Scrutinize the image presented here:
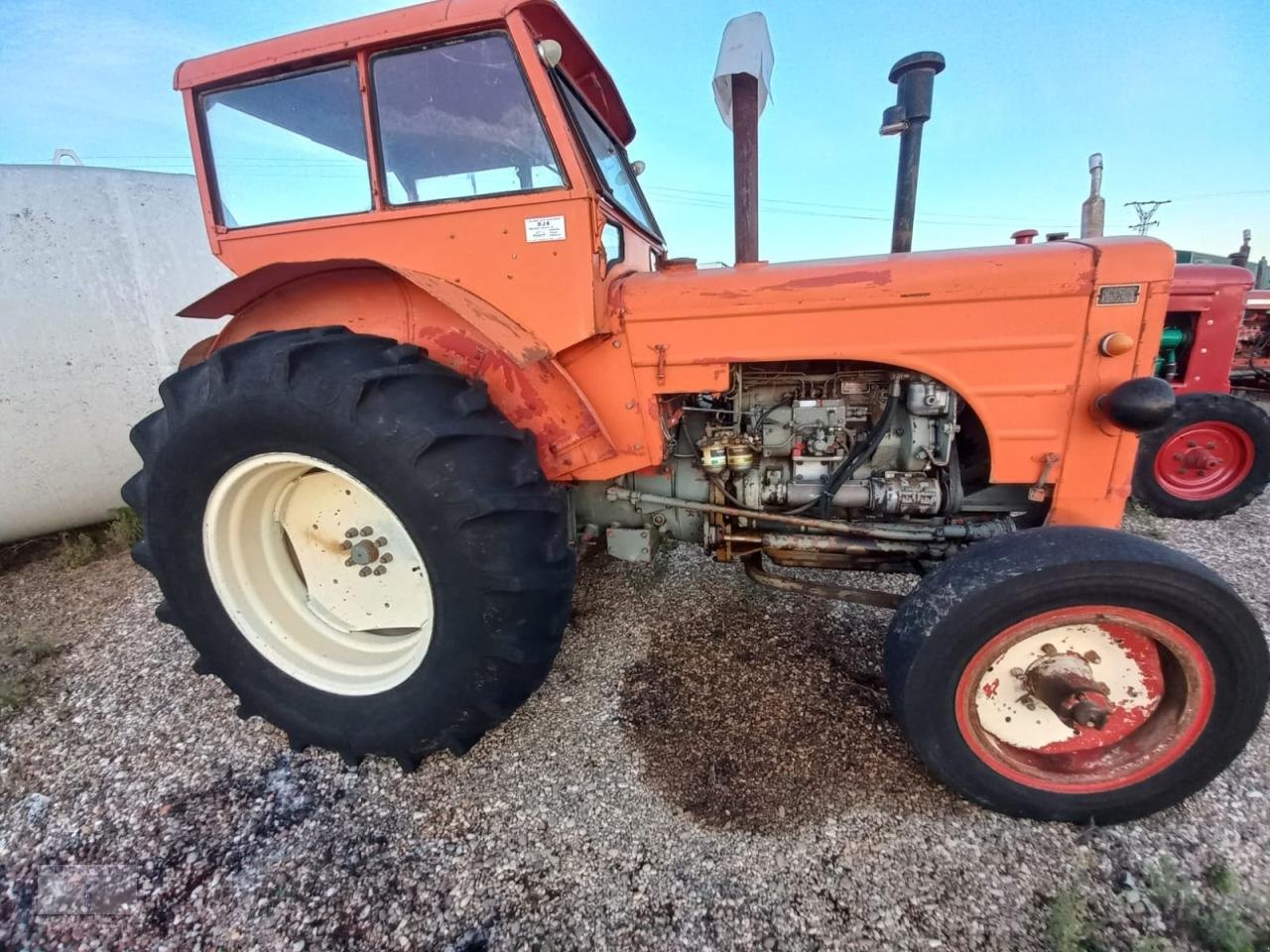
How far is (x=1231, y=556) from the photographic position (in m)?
3.25

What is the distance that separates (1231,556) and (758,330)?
325 cm

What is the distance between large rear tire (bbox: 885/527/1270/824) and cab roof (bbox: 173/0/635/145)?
2.06 meters

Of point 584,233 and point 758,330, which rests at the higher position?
point 584,233

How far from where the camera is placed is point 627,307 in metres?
1.92

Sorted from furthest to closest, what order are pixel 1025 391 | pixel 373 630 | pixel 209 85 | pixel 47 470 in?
pixel 47 470 < pixel 373 630 < pixel 209 85 < pixel 1025 391

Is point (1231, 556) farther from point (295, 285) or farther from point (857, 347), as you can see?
point (295, 285)

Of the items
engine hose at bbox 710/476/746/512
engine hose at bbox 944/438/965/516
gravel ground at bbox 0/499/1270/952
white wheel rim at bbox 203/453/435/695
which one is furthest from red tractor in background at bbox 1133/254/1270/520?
white wheel rim at bbox 203/453/435/695

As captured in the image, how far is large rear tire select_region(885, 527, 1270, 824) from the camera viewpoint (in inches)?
60.6

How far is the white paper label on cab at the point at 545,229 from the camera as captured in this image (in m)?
1.80

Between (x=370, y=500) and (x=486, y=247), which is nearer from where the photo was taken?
(x=486, y=247)

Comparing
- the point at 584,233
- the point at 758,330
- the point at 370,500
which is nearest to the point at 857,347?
the point at 758,330

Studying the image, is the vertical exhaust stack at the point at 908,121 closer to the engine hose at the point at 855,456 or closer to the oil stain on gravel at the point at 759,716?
the engine hose at the point at 855,456

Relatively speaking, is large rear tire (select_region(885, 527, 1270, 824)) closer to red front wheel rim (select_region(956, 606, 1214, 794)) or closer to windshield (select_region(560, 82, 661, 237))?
red front wheel rim (select_region(956, 606, 1214, 794))

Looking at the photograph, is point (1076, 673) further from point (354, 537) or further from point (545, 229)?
point (354, 537)
